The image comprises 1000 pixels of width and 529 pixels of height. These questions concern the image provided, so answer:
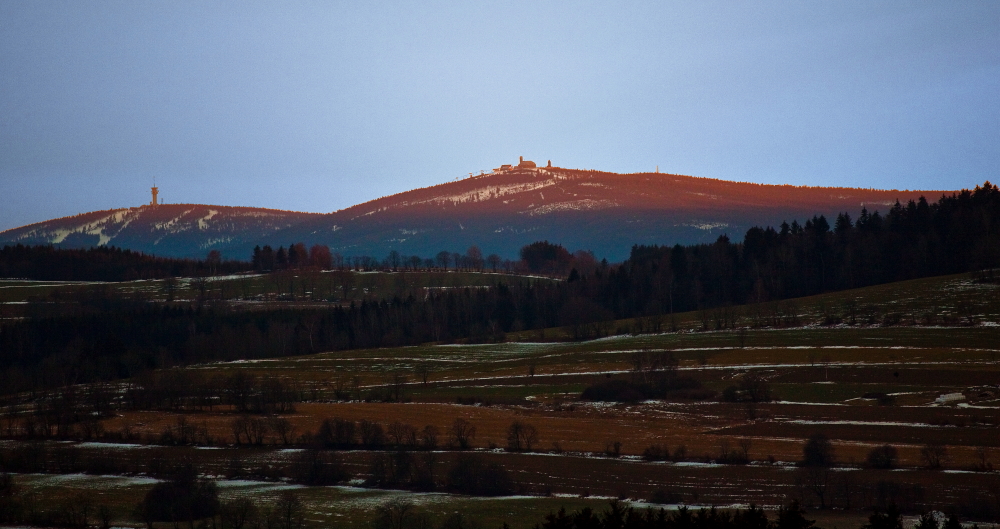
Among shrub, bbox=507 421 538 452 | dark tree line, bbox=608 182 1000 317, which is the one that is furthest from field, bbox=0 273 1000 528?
dark tree line, bbox=608 182 1000 317

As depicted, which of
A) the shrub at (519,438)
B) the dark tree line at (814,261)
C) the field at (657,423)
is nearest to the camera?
the field at (657,423)

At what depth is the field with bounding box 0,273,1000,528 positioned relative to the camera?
154 ft

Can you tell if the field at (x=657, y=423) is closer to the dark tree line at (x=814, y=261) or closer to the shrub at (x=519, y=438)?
the shrub at (x=519, y=438)

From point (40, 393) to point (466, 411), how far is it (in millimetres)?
54043

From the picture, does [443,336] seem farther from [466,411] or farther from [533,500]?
[533,500]

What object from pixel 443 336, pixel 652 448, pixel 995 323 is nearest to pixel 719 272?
pixel 443 336

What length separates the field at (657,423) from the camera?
1843 inches

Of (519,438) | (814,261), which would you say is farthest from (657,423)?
(814,261)

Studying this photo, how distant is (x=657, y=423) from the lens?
6831 cm

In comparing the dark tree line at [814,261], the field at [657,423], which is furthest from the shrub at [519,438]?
the dark tree line at [814,261]

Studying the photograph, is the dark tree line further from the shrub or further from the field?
the shrub

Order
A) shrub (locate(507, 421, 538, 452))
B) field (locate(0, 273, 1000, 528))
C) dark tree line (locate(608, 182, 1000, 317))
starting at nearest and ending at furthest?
1. field (locate(0, 273, 1000, 528))
2. shrub (locate(507, 421, 538, 452))
3. dark tree line (locate(608, 182, 1000, 317))

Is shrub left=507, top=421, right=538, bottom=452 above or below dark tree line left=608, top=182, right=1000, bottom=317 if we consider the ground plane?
below

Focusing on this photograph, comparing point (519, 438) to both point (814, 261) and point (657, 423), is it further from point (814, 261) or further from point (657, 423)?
point (814, 261)
